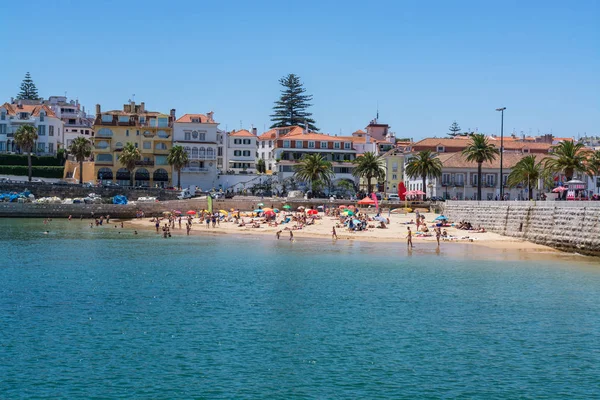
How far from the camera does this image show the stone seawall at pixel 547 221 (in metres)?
51.2

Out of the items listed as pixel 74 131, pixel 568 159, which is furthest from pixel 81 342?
pixel 74 131

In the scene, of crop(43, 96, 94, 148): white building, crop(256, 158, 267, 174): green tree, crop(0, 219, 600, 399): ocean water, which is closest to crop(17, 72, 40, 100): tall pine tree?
crop(43, 96, 94, 148): white building

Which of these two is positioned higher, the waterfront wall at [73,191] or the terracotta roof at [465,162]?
the terracotta roof at [465,162]

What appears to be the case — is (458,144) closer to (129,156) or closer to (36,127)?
(129,156)

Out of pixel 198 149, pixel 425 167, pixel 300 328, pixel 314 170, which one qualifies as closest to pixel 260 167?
pixel 198 149

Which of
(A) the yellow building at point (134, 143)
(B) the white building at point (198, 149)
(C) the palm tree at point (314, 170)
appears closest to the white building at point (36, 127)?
(A) the yellow building at point (134, 143)

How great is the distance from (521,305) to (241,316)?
12.9 meters

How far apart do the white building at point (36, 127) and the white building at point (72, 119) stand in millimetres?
7501

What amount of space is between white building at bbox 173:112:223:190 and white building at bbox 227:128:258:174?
22.5 ft

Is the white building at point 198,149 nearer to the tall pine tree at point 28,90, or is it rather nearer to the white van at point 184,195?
the white van at point 184,195

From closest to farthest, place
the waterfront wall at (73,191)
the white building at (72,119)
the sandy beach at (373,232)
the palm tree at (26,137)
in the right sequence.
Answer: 1. the sandy beach at (373,232)
2. the waterfront wall at (73,191)
3. the palm tree at (26,137)
4. the white building at (72,119)

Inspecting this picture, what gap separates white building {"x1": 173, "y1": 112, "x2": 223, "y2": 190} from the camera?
11344 cm

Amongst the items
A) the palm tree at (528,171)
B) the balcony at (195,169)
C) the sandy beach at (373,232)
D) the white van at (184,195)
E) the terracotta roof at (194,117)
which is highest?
the terracotta roof at (194,117)

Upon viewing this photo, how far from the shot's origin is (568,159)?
6700cm
